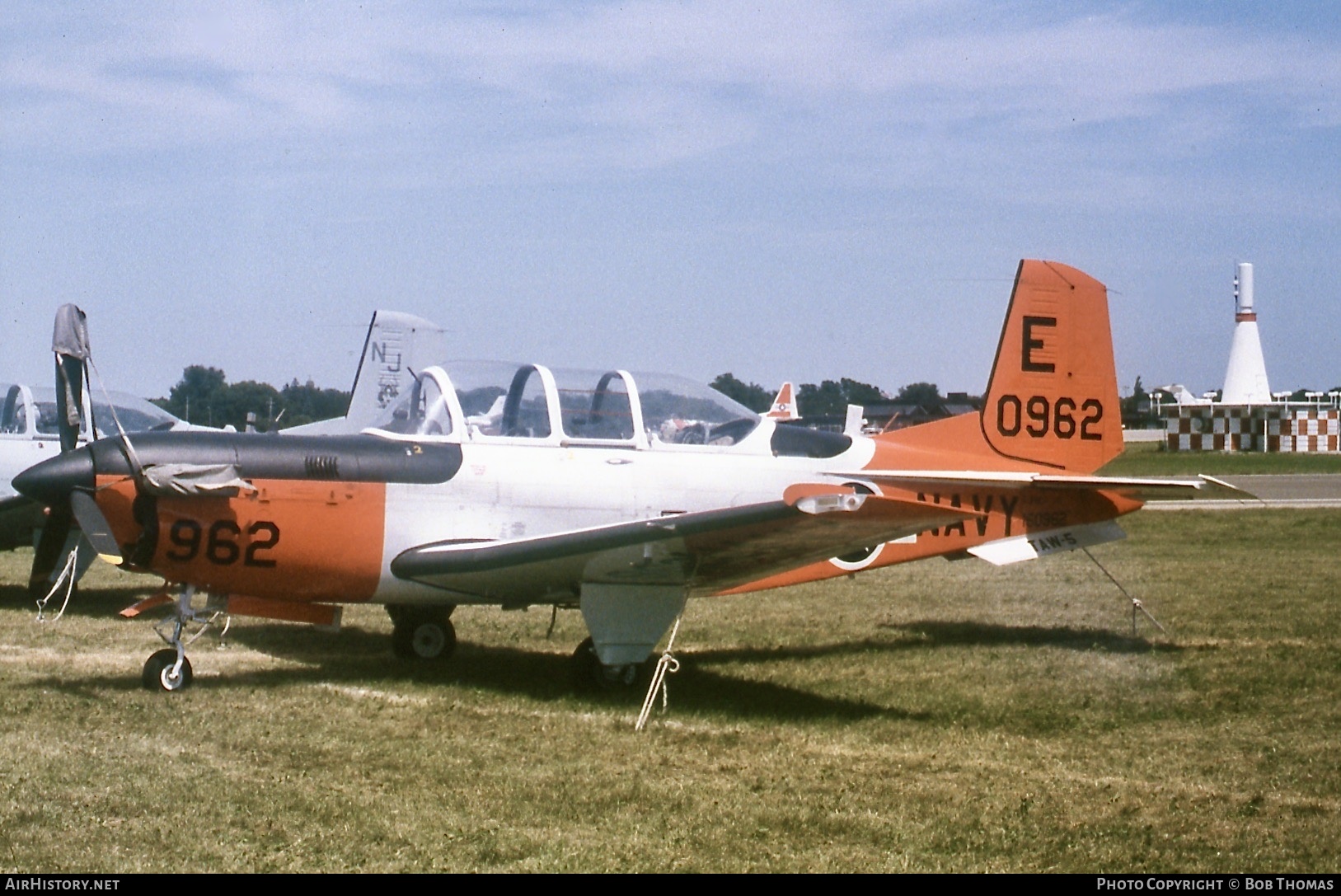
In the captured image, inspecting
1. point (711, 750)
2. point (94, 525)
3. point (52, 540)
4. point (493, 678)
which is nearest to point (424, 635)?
point (493, 678)

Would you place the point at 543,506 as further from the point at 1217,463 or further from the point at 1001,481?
the point at 1217,463

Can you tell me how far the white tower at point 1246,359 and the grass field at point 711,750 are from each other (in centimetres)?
5062

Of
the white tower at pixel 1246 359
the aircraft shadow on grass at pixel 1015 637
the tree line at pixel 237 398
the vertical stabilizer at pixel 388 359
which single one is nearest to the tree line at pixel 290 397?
the tree line at pixel 237 398

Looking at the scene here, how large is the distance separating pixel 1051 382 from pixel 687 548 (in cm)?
418

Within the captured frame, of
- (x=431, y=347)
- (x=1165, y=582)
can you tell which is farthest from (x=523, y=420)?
(x=431, y=347)

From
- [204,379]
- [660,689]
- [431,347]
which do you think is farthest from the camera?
[204,379]

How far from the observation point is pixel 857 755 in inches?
239

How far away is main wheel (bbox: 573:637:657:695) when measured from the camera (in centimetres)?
779

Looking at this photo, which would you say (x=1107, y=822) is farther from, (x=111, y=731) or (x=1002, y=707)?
(x=111, y=731)

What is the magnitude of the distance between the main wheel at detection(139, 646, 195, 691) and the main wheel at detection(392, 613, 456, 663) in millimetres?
1750

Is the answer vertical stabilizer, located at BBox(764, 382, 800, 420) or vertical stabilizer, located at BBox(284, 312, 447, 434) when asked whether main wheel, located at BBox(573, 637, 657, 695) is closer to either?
vertical stabilizer, located at BBox(284, 312, 447, 434)

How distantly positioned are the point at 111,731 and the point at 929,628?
6234mm

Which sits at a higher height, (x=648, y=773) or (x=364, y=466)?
(x=364, y=466)

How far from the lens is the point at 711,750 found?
620 centimetres
